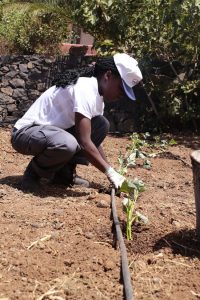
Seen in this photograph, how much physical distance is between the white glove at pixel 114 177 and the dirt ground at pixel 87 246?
126 millimetres

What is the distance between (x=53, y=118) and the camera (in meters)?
3.96

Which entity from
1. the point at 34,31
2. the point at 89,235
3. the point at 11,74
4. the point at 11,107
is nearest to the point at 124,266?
the point at 89,235

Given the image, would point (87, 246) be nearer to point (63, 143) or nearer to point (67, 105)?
Result: point (63, 143)

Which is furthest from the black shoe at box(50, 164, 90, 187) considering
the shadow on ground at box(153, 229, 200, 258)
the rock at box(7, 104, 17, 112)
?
the rock at box(7, 104, 17, 112)

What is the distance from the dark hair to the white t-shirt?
1.8 inches

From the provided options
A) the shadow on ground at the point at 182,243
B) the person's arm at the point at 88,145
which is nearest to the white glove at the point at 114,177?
the person's arm at the point at 88,145

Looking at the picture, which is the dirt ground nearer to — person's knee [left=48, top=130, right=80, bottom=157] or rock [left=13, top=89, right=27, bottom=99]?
person's knee [left=48, top=130, right=80, bottom=157]

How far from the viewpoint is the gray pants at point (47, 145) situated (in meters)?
3.82

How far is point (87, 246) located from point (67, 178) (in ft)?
5.04

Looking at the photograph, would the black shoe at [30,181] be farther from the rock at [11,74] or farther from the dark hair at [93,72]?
the rock at [11,74]

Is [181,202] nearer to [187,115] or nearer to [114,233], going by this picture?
[114,233]

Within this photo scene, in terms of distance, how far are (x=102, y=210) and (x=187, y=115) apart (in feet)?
15.4

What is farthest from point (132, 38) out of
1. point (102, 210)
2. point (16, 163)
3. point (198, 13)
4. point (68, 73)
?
point (102, 210)

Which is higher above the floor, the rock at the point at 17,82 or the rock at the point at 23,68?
the rock at the point at 23,68
